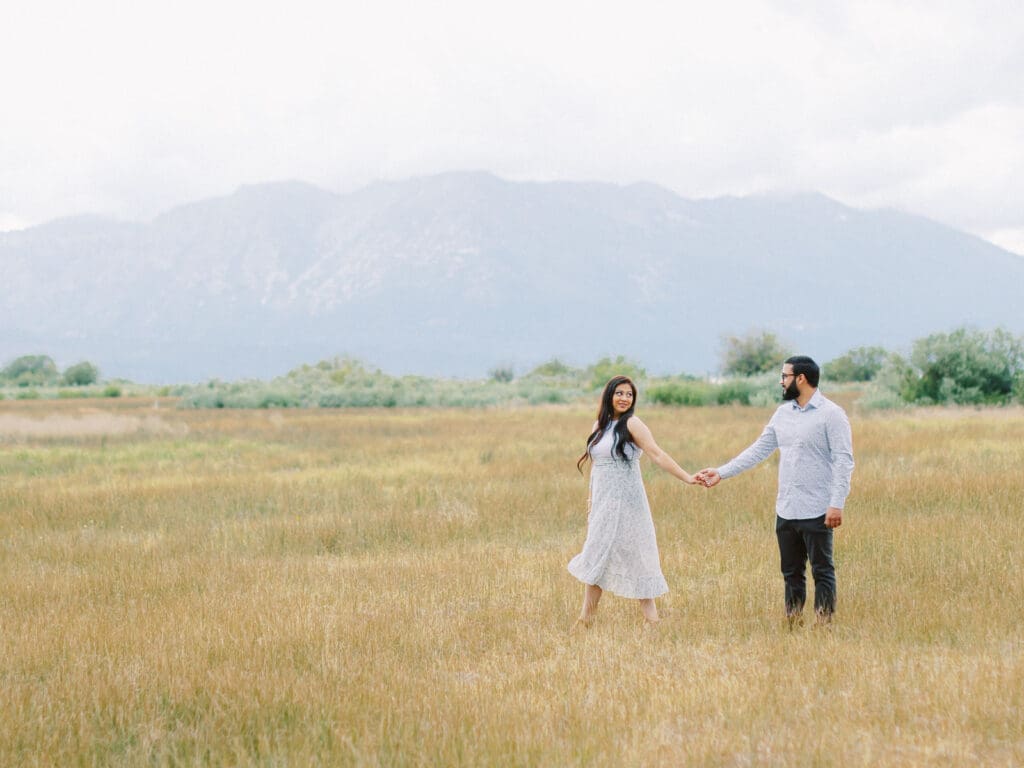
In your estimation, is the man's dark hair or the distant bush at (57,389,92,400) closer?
the man's dark hair

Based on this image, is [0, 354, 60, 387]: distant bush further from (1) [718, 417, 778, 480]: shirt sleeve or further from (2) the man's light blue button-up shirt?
(2) the man's light blue button-up shirt

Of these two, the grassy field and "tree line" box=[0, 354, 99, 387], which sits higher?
"tree line" box=[0, 354, 99, 387]

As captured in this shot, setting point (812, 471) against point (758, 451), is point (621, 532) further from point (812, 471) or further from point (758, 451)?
point (812, 471)

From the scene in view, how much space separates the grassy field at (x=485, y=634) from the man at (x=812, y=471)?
58cm

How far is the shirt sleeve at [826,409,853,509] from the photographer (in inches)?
286

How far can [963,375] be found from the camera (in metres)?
37.0

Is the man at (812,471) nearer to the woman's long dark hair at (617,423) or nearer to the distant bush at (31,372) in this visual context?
the woman's long dark hair at (617,423)

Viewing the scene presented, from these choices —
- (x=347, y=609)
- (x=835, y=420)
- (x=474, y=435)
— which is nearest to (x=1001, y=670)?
(x=835, y=420)

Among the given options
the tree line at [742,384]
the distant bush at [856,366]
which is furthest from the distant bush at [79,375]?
the distant bush at [856,366]

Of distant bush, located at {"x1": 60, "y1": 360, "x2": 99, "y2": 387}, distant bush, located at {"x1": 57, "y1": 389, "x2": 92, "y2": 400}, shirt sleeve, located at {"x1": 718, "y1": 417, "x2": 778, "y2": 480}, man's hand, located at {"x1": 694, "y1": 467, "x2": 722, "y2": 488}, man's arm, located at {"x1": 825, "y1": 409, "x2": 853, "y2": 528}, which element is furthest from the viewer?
distant bush, located at {"x1": 60, "y1": 360, "x2": 99, "y2": 387}

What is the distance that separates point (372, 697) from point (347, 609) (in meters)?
2.47

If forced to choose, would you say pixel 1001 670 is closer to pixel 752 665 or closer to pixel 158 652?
pixel 752 665

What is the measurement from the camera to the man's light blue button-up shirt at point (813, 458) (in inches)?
290

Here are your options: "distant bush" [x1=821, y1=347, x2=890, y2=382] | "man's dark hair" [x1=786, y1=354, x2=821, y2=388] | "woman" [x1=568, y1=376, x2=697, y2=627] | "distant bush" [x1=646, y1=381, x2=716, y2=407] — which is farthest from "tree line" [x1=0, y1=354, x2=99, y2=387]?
"man's dark hair" [x1=786, y1=354, x2=821, y2=388]
